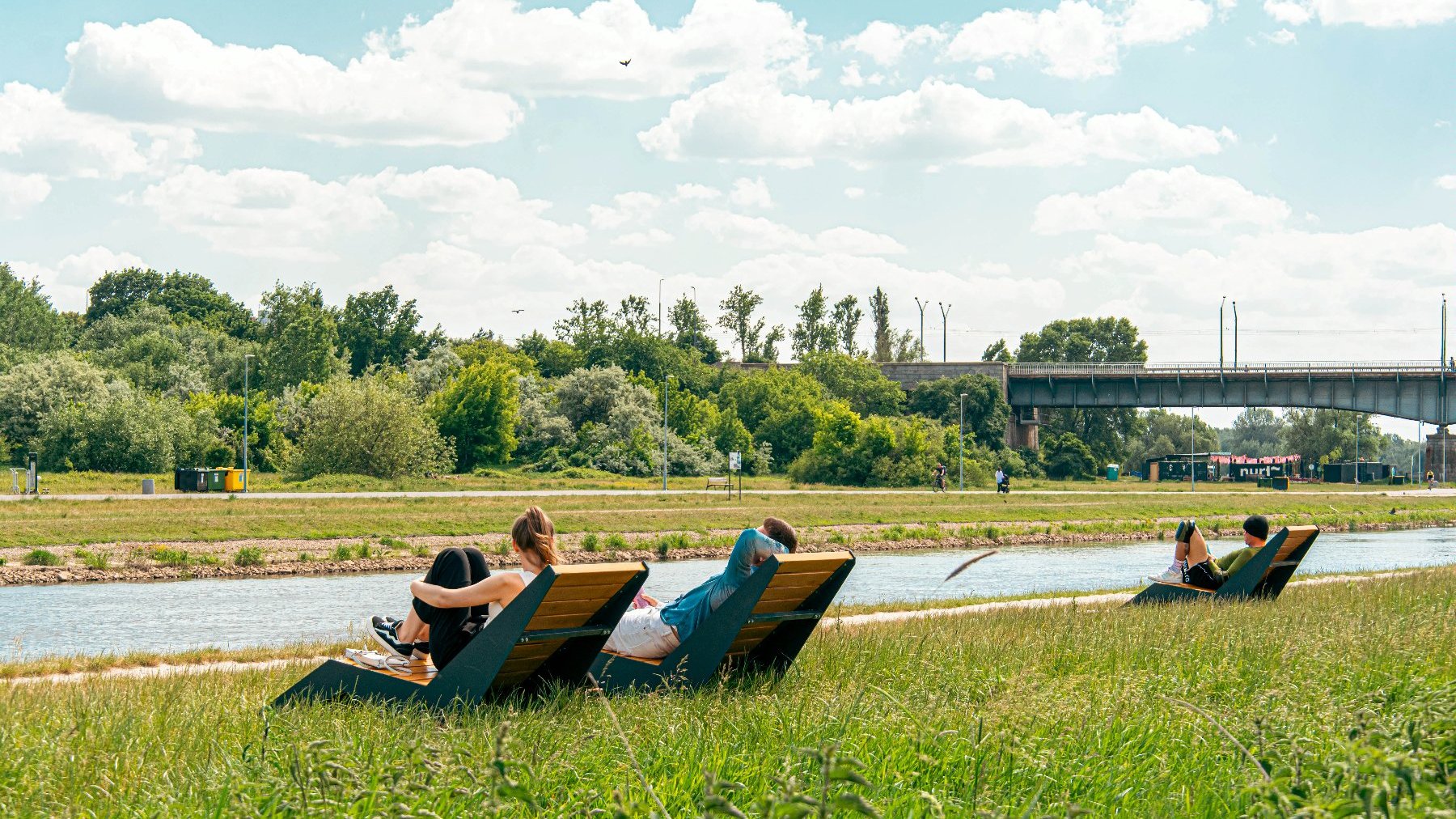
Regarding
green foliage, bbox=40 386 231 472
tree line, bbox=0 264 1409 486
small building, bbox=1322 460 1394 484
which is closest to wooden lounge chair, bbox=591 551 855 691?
tree line, bbox=0 264 1409 486

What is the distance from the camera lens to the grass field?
101ft

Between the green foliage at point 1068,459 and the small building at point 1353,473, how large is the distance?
19.5 metres

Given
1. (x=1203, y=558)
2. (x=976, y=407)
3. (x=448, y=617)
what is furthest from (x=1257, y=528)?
(x=976, y=407)

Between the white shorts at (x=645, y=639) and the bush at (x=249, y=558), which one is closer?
the white shorts at (x=645, y=639)

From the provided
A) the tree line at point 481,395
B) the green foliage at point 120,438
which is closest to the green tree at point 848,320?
the tree line at point 481,395

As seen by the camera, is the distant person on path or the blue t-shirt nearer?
the blue t-shirt

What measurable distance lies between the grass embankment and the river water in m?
5.94

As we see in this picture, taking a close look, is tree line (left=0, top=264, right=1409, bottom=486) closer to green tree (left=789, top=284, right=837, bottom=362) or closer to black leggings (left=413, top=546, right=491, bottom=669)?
green tree (left=789, top=284, right=837, bottom=362)

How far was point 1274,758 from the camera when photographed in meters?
4.97

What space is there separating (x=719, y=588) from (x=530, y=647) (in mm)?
1340

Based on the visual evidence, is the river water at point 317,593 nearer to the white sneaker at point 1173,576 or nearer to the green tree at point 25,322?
the white sneaker at point 1173,576

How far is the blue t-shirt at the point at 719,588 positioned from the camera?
7.58m

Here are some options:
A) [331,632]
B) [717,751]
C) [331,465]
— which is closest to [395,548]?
[331,632]

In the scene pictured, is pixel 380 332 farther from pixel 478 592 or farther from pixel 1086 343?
pixel 478 592
